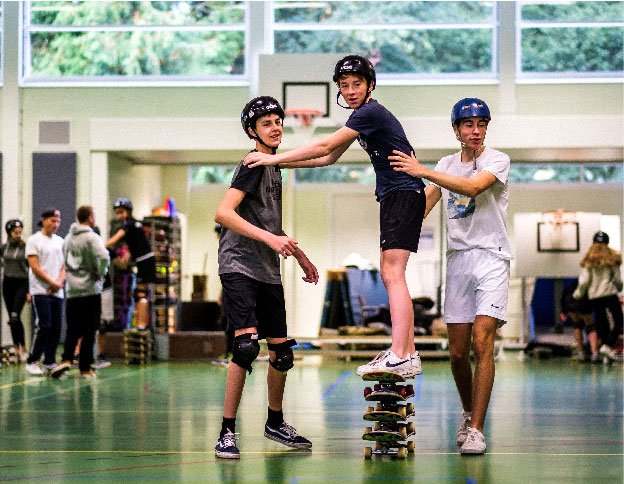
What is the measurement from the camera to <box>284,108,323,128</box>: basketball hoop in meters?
16.0

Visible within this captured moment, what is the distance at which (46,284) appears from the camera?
39.3 feet

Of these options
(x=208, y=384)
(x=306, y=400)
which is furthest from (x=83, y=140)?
(x=306, y=400)

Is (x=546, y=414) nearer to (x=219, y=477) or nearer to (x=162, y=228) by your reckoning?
(x=219, y=477)

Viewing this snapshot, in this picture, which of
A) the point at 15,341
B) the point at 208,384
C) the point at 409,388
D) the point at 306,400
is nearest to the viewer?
the point at 409,388

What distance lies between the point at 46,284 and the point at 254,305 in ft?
22.7

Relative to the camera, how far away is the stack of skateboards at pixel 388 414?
17.2 feet

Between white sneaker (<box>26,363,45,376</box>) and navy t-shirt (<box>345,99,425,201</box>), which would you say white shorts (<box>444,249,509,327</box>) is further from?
white sneaker (<box>26,363,45,376</box>)

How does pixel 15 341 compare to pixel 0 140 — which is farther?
pixel 0 140

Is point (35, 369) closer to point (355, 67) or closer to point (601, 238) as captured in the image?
point (601, 238)

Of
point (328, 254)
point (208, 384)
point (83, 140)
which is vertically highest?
point (83, 140)

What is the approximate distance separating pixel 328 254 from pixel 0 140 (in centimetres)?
603

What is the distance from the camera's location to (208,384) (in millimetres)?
10820

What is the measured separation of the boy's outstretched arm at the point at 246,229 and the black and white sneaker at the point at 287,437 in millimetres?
1001

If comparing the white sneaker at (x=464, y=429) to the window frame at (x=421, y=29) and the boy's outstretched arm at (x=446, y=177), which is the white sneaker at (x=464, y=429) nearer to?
the boy's outstretched arm at (x=446, y=177)
